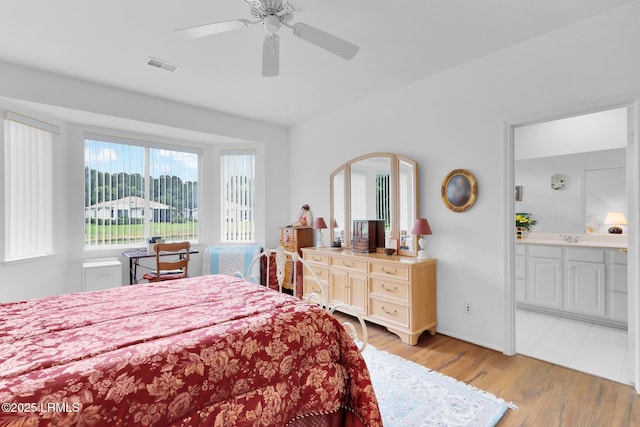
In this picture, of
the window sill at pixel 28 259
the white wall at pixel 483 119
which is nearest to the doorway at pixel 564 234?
the white wall at pixel 483 119

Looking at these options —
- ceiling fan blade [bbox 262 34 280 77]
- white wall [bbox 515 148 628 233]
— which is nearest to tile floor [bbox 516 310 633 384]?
white wall [bbox 515 148 628 233]

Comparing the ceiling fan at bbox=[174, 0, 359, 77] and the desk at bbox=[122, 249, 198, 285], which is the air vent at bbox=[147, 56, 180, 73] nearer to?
the ceiling fan at bbox=[174, 0, 359, 77]

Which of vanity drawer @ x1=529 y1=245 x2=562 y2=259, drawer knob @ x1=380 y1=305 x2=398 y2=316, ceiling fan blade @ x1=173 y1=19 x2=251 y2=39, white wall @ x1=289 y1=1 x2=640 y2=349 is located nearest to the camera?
ceiling fan blade @ x1=173 y1=19 x2=251 y2=39

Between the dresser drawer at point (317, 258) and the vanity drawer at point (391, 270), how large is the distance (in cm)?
75

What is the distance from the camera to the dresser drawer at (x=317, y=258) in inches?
155

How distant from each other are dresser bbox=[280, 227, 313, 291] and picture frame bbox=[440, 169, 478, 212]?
214 cm

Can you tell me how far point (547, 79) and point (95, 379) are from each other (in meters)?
3.43

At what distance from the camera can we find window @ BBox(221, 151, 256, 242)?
517cm

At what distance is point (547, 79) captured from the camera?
99.7 inches

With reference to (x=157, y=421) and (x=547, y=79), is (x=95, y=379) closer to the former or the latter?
(x=157, y=421)

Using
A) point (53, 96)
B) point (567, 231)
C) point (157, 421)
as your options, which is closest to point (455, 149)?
point (567, 231)

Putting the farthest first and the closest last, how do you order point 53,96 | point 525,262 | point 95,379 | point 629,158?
point 525,262 < point 53,96 < point 629,158 < point 95,379

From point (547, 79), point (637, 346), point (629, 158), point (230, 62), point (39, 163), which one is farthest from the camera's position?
point (39, 163)

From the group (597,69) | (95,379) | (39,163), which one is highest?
(597,69)
